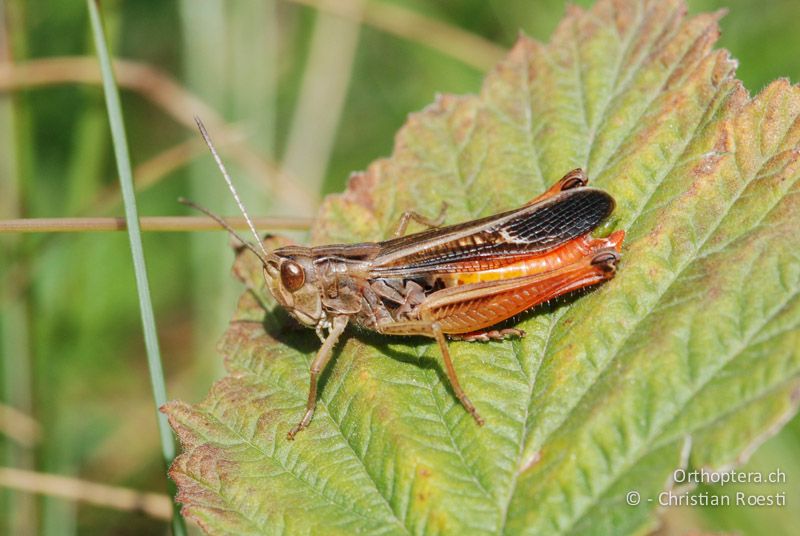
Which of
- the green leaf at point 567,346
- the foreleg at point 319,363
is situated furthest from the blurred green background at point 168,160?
the foreleg at point 319,363

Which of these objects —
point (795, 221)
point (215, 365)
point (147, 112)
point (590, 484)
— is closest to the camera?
point (590, 484)

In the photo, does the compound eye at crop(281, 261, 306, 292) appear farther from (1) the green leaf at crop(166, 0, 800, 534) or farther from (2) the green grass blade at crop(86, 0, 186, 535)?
(2) the green grass blade at crop(86, 0, 186, 535)

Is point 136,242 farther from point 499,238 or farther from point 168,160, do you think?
point 168,160

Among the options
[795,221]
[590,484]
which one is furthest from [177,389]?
[795,221]

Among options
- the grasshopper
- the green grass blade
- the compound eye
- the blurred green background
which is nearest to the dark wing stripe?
the grasshopper

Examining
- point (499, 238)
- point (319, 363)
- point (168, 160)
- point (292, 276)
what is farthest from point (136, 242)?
point (168, 160)

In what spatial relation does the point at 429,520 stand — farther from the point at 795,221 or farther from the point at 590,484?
the point at 795,221

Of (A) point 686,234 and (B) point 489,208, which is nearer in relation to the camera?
(A) point 686,234
